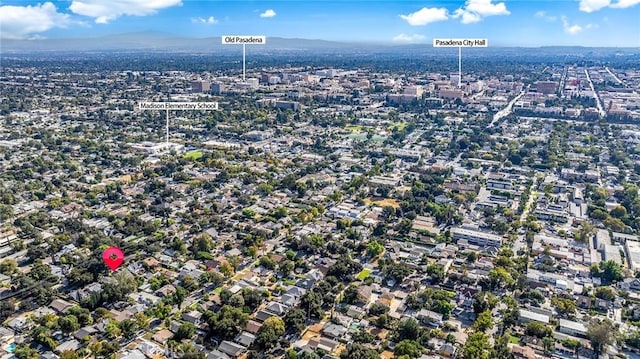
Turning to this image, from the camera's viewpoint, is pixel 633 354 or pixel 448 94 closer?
pixel 633 354

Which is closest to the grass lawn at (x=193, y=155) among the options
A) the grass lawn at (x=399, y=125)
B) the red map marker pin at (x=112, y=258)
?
the red map marker pin at (x=112, y=258)

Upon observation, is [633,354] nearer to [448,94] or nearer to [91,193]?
[91,193]

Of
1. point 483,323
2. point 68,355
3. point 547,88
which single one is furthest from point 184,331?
point 547,88

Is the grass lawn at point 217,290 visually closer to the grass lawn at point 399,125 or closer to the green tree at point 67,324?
the green tree at point 67,324

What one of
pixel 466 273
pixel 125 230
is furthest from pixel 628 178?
pixel 125 230

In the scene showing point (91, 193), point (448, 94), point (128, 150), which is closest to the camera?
point (91, 193)

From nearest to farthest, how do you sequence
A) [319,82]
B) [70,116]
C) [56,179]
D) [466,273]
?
[466,273] < [56,179] < [70,116] < [319,82]

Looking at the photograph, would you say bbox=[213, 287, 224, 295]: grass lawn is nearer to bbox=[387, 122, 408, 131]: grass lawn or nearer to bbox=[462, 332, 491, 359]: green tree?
bbox=[462, 332, 491, 359]: green tree
